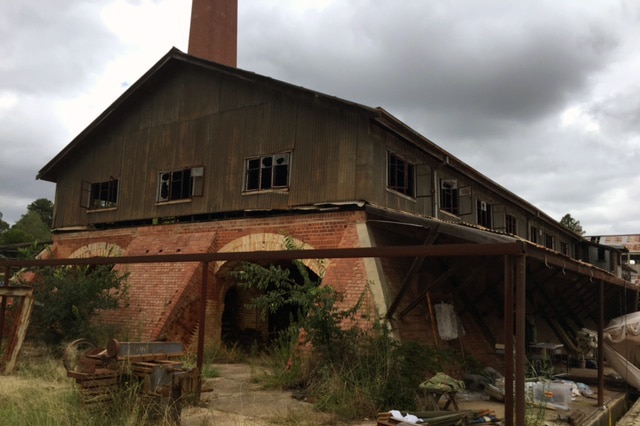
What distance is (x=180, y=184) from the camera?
14.8 metres

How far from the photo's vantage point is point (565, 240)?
91.0 feet

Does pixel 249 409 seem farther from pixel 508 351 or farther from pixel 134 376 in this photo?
pixel 508 351

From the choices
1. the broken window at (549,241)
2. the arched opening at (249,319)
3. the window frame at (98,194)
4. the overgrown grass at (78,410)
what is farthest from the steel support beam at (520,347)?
the broken window at (549,241)

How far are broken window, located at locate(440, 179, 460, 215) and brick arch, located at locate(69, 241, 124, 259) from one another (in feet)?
30.7

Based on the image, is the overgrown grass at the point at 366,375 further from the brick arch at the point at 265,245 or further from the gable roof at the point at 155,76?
the gable roof at the point at 155,76

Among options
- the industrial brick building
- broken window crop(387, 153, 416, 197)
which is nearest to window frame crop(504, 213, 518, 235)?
the industrial brick building

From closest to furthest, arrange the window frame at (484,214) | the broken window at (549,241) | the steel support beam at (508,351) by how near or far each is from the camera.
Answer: the steel support beam at (508,351) → the window frame at (484,214) → the broken window at (549,241)

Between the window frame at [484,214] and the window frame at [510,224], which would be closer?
the window frame at [484,214]

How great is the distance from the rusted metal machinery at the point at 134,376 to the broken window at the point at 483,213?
13091mm

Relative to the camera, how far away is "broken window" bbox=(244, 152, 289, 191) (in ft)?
41.2

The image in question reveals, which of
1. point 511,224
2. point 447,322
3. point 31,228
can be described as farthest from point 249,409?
point 31,228

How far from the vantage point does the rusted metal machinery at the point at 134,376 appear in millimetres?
5996

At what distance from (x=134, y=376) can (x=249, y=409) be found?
5.68 feet

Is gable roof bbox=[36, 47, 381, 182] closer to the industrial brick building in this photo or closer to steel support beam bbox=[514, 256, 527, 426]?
the industrial brick building
